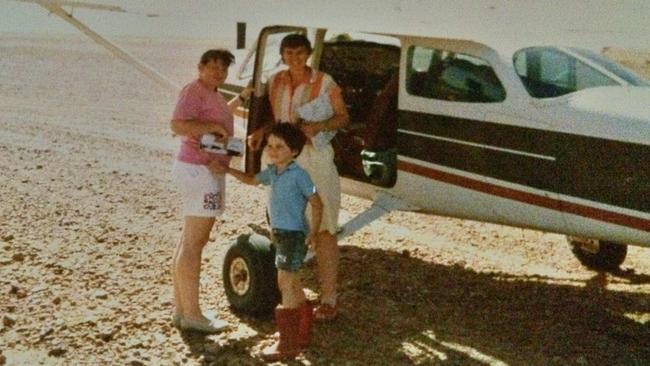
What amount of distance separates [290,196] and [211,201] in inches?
23.0

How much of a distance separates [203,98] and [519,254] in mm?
4175

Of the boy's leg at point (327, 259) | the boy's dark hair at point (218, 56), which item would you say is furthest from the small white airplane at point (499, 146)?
the boy's dark hair at point (218, 56)

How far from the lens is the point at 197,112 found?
5.30 meters

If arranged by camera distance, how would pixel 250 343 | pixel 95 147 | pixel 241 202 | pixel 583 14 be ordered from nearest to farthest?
pixel 583 14 → pixel 250 343 → pixel 241 202 → pixel 95 147

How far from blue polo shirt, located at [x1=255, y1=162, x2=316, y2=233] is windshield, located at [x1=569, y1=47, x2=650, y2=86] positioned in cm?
249

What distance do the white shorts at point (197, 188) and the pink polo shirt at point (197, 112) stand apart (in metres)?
0.05

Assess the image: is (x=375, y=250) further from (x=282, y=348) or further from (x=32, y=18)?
(x=32, y=18)

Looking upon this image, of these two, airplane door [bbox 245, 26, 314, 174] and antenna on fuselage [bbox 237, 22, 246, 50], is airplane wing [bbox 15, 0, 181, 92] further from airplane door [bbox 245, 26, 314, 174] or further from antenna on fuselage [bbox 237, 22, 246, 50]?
airplane door [bbox 245, 26, 314, 174]

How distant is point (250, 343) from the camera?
217 inches

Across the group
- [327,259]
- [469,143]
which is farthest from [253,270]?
[469,143]

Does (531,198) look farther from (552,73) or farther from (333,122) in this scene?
(333,122)

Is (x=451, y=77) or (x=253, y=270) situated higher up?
(x=451, y=77)

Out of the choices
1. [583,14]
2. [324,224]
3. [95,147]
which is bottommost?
[95,147]

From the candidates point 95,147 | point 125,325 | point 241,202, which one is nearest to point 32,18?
point 95,147
